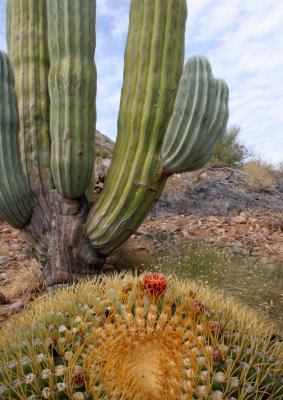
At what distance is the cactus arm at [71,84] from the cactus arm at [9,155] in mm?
330

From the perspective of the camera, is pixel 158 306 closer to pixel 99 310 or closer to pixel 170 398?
pixel 99 310

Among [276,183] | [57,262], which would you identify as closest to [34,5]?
[57,262]

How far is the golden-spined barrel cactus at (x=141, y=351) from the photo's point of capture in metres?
1.45

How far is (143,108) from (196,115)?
Answer: 52cm

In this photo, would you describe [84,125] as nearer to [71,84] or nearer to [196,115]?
[71,84]

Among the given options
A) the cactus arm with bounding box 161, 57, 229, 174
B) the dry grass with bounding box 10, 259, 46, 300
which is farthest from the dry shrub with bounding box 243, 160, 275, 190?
the cactus arm with bounding box 161, 57, 229, 174

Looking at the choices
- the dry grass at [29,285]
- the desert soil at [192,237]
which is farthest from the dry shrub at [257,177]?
the dry grass at [29,285]

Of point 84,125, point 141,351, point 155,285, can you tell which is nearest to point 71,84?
point 84,125

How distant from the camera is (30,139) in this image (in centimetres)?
372

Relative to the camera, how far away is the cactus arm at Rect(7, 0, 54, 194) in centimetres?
371

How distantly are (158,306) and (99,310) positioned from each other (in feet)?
0.80

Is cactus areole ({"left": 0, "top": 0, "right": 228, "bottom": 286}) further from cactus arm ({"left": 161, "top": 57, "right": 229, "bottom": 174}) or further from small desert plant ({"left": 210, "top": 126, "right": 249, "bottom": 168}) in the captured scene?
small desert plant ({"left": 210, "top": 126, "right": 249, "bottom": 168})

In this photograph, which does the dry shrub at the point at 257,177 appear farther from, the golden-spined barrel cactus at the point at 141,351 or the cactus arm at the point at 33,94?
the golden-spined barrel cactus at the point at 141,351

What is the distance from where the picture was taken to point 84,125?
3.37 meters
